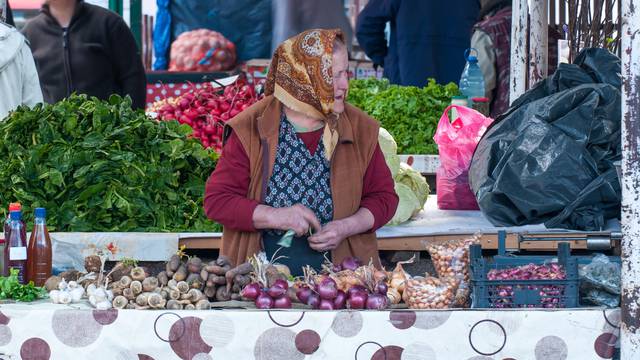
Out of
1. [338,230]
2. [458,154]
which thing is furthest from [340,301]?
[458,154]

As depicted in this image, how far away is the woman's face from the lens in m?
3.74

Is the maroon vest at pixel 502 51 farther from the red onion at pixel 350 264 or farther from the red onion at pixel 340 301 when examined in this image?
the red onion at pixel 340 301

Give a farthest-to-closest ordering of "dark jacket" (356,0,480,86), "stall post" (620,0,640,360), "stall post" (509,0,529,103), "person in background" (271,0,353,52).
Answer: "person in background" (271,0,353,52) < "dark jacket" (356,0,480,86) < "stall post" (509,0,529,103) < "stall post" (620,0,640,360)

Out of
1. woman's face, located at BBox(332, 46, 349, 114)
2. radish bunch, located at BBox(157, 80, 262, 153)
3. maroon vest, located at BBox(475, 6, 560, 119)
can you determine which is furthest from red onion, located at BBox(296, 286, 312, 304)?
maroon vest, located at BBox(475, 6, 560, 119)

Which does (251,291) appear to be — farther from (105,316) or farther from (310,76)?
(310,76)

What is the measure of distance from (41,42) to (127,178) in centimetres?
239

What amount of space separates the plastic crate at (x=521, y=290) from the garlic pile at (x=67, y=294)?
1225mm

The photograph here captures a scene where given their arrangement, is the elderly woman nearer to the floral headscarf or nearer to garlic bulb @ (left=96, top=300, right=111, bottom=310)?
the floral headscarf

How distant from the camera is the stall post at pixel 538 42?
19.5 feet

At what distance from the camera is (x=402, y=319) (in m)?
Result: 3.12

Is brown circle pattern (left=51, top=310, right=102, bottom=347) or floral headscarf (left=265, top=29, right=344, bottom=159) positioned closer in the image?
brown circle pattern (left=51, top=310, right=102, bottom=347)

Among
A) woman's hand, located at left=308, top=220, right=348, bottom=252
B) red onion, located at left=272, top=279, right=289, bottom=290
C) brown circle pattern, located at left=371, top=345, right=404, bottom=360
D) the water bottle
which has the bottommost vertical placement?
brown circle pattern, located at left=371, top=345, right=404, bottom=360

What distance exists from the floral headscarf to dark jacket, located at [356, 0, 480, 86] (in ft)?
17.0

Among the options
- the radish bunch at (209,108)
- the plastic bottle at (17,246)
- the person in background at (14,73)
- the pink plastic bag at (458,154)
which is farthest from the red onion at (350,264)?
the radish bunch at (209,108)
